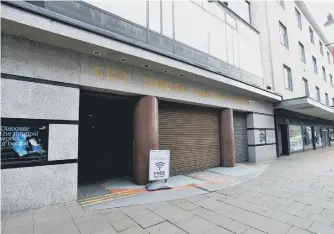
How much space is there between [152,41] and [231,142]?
20.6 feet

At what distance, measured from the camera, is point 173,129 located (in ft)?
26.2

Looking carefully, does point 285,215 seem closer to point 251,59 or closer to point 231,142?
point 231,142

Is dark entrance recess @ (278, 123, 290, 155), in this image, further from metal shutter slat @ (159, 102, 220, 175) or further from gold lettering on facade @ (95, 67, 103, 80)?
gold lettering on facade @ (95, 67, 103, 80)

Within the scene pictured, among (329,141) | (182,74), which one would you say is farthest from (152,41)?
(329,141)

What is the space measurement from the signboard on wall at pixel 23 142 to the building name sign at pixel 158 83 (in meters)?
2.15

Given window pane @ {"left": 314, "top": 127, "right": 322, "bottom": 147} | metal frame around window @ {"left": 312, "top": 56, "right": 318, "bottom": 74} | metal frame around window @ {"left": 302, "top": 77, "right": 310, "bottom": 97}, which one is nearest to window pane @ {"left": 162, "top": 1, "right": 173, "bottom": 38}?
metal frame around window @ {"left": 302, "top": 77, "right": 310, "bottom": 97}

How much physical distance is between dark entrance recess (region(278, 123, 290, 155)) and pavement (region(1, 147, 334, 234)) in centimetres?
939

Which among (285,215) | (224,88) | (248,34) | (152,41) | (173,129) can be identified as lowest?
(285,215)

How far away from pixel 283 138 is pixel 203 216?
1309 cm

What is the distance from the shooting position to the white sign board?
6090mm

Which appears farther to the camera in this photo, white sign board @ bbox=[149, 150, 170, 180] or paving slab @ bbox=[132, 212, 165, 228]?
white sign board @ bbox=[149, 150, 170, 180]

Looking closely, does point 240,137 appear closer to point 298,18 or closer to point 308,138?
point 308,138

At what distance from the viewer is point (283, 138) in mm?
14461

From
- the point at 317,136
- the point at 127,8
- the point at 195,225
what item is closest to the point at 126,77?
the point at 127,8
